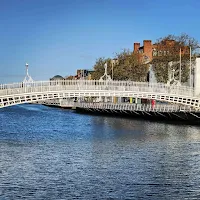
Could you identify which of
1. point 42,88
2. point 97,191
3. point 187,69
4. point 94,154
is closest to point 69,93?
point 42,88

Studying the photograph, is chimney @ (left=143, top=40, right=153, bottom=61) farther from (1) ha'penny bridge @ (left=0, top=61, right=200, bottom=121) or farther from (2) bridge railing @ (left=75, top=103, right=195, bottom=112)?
(1) ha'penny bridge @ (left=0, top=61, right=200, bottom=121)

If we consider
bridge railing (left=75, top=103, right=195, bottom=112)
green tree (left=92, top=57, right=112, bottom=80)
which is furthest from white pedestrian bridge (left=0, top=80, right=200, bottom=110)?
green tree (left=92, top=57, right=112, bottom=80)

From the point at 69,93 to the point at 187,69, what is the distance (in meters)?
29.4

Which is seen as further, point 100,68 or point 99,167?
point 100,68

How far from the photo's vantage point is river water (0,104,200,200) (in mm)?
19109

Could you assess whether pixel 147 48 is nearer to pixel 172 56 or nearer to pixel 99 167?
pixel 172 56

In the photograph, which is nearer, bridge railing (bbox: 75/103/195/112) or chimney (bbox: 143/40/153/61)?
bridge railing (bbox: 75/103/195/112)

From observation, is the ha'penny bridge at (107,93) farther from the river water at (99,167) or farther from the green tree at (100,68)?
the green tree at (100,68)

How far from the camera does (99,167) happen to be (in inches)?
932

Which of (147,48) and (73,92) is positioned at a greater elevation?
(147,48)

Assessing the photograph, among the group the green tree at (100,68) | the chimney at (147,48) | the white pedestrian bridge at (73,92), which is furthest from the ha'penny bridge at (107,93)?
the chimney at (147,48)

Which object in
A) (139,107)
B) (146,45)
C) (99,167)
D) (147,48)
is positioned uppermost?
(146,45)

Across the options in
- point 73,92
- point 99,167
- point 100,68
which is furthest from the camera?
point 100,68

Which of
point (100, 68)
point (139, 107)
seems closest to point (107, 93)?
point (139, 107)
